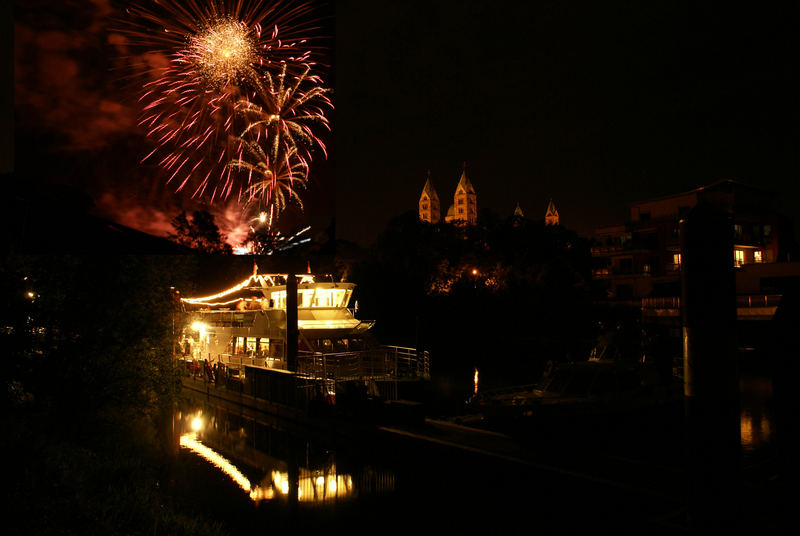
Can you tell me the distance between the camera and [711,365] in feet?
21.1

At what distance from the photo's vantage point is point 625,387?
655 inches

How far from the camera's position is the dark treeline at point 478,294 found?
141ft

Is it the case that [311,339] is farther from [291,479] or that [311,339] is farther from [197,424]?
[291,479]

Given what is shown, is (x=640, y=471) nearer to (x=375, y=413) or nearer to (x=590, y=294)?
(x=375, y=413)

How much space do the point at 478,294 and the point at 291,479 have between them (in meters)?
35.6

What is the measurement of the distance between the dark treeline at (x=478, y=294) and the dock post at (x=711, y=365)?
28967 millimetres

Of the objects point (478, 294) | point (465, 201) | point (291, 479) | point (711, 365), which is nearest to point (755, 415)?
point (291, 479)

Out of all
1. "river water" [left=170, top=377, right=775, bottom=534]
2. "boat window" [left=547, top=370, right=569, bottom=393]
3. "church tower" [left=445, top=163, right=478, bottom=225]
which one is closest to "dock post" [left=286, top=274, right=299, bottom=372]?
"river water" [left=170, top=377, right=775, bottom=534]

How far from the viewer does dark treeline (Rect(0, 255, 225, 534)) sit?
265 inches

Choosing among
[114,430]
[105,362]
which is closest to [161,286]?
[105,362]

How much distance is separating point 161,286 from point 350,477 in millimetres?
5526

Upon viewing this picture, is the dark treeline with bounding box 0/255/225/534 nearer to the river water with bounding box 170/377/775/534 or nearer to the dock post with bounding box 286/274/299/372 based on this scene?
the river water with bounding box 170/377/775/534

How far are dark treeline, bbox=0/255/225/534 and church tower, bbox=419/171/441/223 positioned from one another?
148 metres

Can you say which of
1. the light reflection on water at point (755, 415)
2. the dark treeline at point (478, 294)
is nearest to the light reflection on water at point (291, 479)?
the light reflection on water at point (755, 415)
